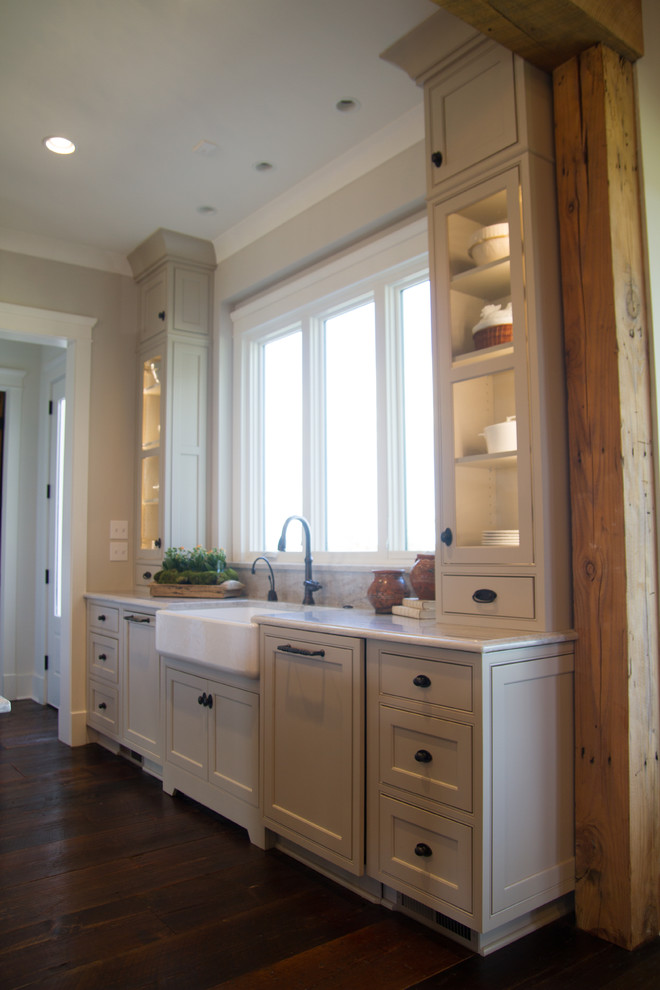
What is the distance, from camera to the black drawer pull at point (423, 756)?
1.98 meters

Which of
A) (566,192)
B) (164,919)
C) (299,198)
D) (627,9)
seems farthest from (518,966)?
(299,198)

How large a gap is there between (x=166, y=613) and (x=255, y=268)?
203 cm

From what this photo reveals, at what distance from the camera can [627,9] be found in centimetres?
217

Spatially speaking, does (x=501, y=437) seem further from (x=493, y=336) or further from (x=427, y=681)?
(x=427, y=681)

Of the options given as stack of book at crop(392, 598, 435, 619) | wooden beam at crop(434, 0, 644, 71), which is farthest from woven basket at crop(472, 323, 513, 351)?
stack of book at crop(392, 598, 435, 619)

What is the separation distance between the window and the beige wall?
2.49ft

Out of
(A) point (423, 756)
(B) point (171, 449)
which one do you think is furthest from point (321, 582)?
(A) point (423, 756)

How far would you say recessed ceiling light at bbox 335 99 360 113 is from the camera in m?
2.99

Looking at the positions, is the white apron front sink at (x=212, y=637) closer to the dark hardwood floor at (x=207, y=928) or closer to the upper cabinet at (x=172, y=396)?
the dark hardwood floor at (x=207, y=928)

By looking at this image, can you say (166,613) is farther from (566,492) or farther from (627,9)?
(627,9)

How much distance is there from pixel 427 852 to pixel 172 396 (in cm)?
308

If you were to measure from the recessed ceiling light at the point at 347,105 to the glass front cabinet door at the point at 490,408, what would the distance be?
2.71 feet

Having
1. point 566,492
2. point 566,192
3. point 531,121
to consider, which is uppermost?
point 531,121

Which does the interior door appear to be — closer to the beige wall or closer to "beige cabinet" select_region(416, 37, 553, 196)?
the beige wall
